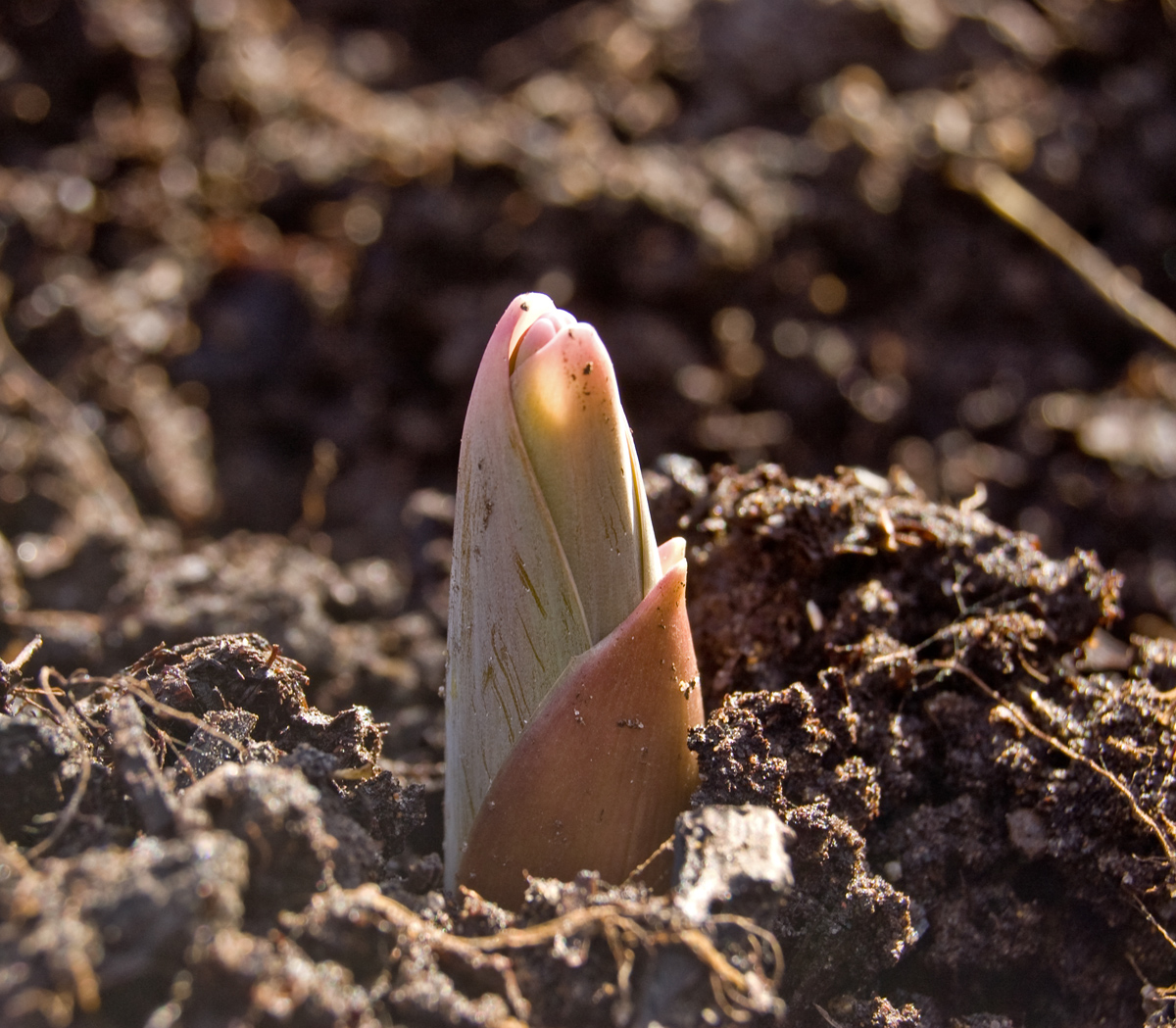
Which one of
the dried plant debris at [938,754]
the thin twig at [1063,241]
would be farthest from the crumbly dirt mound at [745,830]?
the thin twig at [1063,241]

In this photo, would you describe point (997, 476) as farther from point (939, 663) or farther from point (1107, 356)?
point (939, 663)

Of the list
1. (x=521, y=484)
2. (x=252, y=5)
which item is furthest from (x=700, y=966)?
(x=252, y=5)

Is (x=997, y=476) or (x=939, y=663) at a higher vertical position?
(x=939, y=663)

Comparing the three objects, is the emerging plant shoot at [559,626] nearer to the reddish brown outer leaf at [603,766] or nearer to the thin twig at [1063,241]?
the reddish brown outer leaf at [603,766]

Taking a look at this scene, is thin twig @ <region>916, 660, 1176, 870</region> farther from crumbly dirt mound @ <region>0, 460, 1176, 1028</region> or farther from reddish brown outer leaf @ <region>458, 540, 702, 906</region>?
reddish brown outer leaf @ <region>458, 540, 702, 906</region>

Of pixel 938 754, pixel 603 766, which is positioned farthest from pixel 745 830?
pixel 938 754

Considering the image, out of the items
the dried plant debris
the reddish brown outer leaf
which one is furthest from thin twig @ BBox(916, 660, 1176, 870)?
the reddish brown outer leaf

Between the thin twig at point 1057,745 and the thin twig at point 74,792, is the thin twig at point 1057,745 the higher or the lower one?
the lower one
